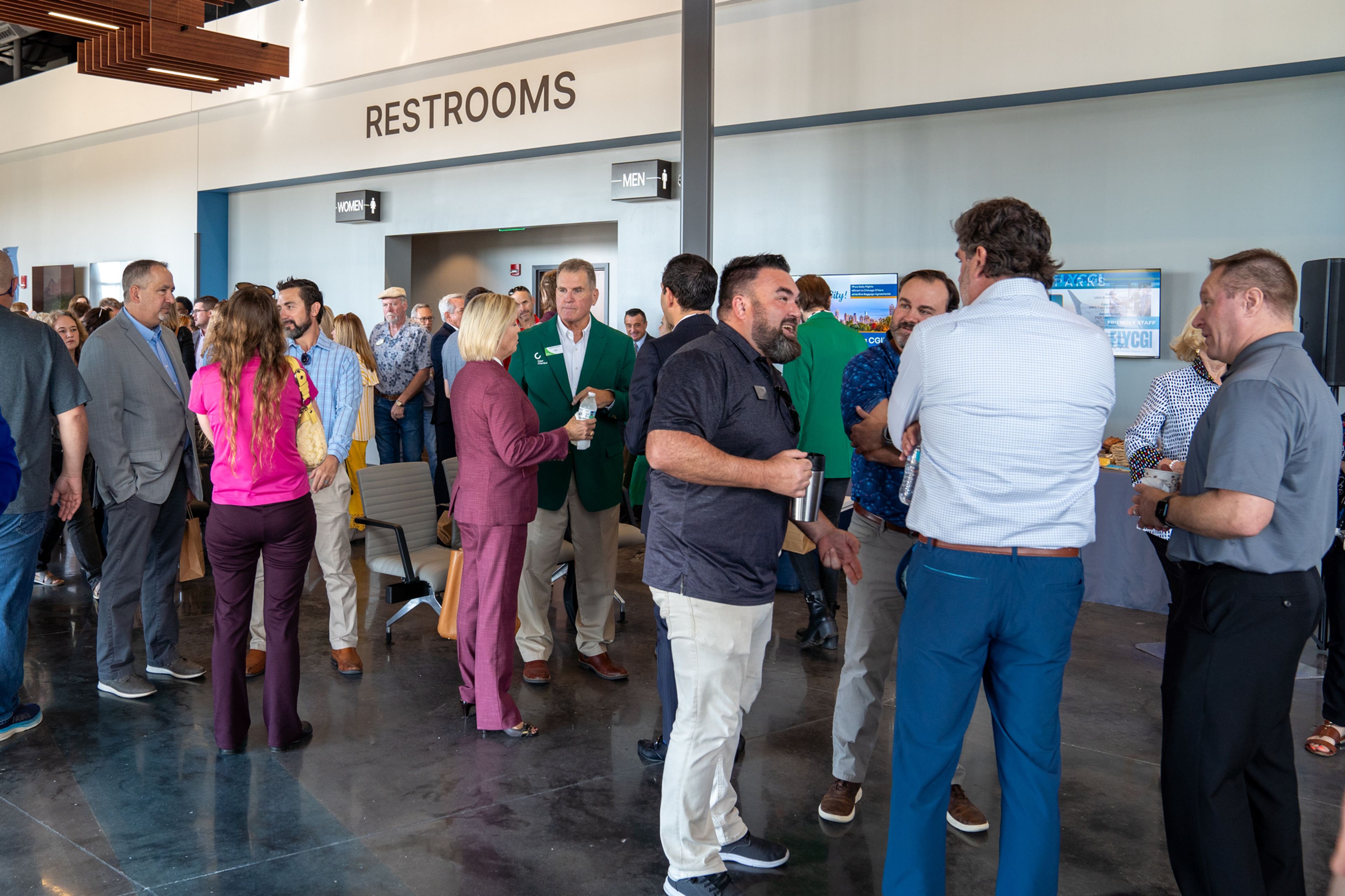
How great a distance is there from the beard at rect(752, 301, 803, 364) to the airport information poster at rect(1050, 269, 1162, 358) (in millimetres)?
4929

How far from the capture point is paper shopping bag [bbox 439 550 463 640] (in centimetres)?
441

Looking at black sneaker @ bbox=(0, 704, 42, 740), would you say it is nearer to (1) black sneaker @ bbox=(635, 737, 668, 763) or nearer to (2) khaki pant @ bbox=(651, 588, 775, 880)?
(1) black sneaker @ bbox=(635, 737, 668, 763)

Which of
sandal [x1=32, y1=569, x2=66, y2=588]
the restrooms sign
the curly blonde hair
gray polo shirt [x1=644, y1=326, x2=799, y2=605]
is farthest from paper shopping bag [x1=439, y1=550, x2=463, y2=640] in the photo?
the restrooms sign

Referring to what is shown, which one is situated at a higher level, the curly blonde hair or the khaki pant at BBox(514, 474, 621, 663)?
the curly blonde hair

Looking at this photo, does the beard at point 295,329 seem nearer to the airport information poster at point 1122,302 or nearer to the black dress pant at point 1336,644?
the black dress pant at point 1336,644

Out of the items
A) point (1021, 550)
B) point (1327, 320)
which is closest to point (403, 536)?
point (1021, 550)

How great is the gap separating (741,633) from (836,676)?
228 centimetres

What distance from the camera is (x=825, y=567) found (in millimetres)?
5148

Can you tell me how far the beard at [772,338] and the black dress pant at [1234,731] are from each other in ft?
3.73

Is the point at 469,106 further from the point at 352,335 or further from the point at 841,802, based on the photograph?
the point at 841,802

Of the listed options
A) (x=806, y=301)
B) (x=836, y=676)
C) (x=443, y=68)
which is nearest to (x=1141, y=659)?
(x=836, y=676)

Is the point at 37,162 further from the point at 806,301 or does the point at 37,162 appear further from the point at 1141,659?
the point at 1141,659

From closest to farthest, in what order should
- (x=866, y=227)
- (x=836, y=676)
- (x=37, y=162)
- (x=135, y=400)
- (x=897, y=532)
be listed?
(x=897, y=532), (x=135, y=400), (x=836, y=676), (x=866, y=227), (x=37, y=162)

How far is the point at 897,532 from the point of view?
3098 millimetres
